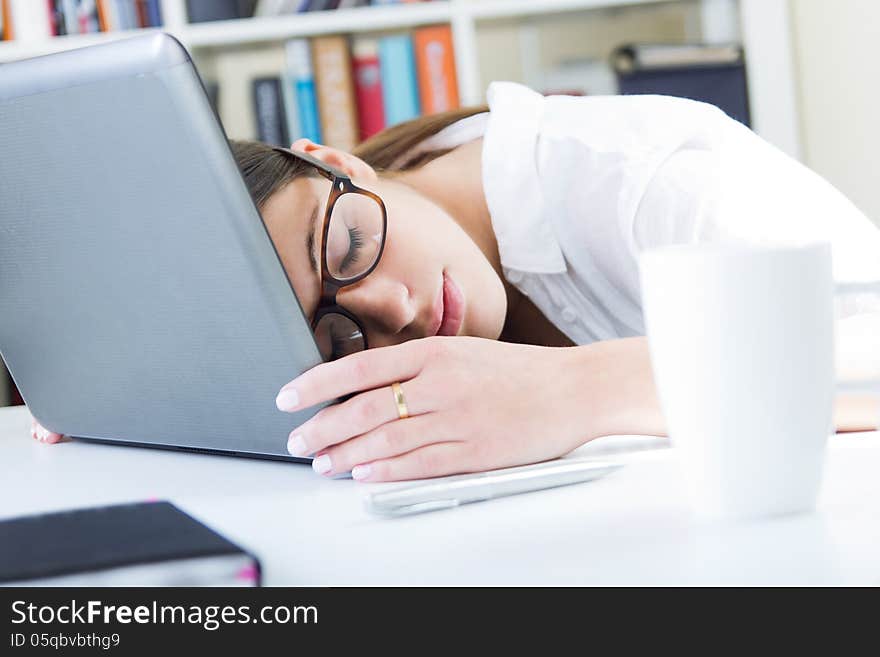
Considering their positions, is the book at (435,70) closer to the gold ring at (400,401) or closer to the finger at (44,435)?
the finger at (44,435)

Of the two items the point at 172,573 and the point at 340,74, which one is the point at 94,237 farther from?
the point at 340,74

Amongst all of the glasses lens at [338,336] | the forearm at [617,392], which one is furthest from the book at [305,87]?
the forearm at [617,392]

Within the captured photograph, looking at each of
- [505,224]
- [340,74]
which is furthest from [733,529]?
[340,74]

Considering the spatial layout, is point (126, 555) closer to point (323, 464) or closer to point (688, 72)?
point (323, 464)

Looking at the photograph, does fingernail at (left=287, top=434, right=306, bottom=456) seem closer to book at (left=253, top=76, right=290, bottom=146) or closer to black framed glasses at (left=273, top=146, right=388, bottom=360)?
black framed glasses at (left=273, top=146, right=388, bottom=360)

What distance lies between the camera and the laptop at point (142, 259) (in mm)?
495

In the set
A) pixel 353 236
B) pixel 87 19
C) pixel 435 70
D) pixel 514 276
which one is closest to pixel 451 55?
pixel 435 70

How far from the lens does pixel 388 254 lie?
83 cm

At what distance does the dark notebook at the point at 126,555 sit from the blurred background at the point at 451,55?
172 centimetres

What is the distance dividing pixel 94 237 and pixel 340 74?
156cm

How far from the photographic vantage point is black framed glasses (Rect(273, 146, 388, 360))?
2.50 feet

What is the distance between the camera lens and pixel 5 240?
2.13ft

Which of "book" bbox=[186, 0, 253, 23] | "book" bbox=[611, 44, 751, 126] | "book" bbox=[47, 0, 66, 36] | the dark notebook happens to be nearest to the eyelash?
the dark notebook
